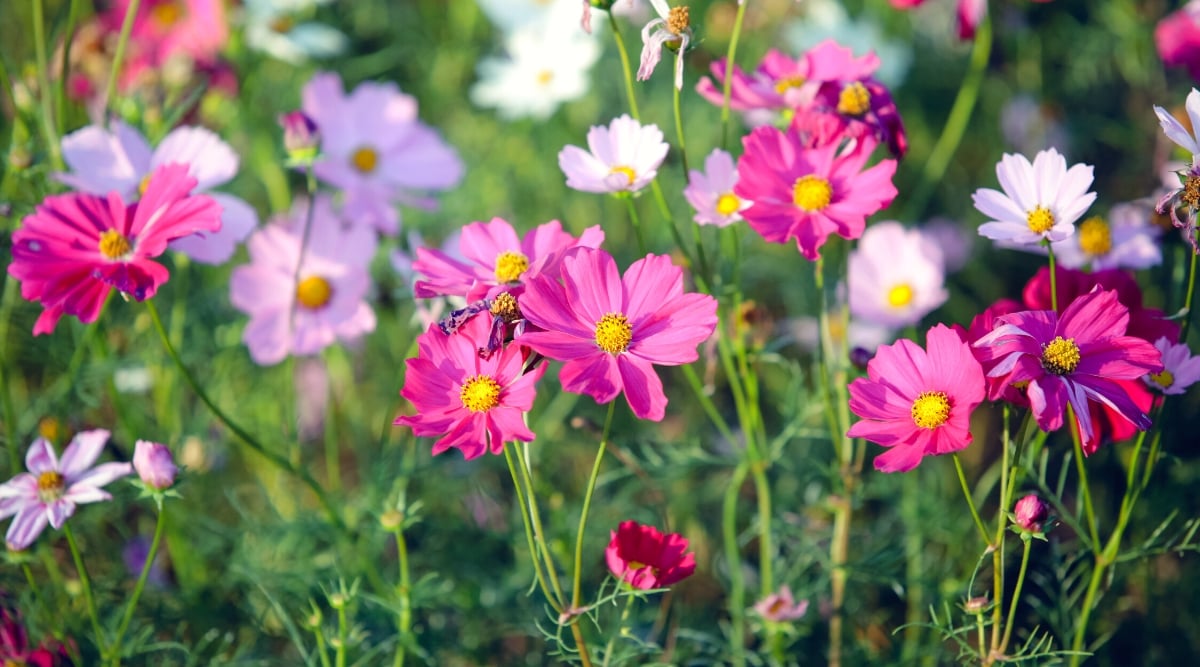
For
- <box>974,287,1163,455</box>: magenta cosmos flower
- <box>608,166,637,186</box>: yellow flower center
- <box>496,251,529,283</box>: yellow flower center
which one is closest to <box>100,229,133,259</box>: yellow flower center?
<box>496,251,529,283</box>: yellow flower center

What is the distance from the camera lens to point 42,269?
102cm

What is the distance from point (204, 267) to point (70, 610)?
791 millimetres

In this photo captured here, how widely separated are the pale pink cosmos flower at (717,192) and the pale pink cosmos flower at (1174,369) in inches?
17.3

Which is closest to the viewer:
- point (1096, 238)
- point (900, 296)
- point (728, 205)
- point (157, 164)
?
point (728, 205)

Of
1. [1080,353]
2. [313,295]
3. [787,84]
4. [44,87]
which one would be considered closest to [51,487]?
[313,295]

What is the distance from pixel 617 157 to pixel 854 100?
0.84 ft

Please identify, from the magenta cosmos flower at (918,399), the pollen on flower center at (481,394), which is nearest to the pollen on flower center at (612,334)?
the pollen on flower center at (481,394)

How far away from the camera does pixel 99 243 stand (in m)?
1.06

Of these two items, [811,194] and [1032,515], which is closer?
[1032,515]

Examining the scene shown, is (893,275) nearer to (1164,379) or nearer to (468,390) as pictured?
(1164,379)

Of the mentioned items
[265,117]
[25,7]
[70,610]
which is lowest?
[70,610]

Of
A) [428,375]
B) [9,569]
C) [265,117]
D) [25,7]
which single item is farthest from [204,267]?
[428,375]

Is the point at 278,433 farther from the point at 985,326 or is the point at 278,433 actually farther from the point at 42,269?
the point at 985,326

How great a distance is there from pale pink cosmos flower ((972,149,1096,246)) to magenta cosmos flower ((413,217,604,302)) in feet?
1.25
